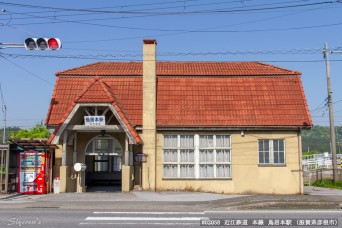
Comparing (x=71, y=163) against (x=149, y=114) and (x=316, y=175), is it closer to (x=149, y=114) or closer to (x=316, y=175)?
(x=149, y=114)

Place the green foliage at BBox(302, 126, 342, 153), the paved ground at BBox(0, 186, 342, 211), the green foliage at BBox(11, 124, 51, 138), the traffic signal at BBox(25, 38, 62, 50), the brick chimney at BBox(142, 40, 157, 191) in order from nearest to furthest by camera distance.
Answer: the paved ground at BBox(0, 186, 342, 211) < the traffic signal at BBox(25, 38, 62, 50) < the brick chimney at BBox(142, 40, 157, 191) < the green foliage at BBox(11, 124, 51, 138) < the green foliage at BBox(302, 126, 342, 153)

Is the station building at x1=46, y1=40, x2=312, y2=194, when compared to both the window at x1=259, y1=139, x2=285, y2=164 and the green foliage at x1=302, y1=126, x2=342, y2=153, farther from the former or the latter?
the green foliage at x1=302, y1=126, x2=342, y2=153

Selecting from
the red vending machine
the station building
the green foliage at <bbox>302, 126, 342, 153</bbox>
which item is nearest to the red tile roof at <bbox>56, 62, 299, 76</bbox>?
the station building

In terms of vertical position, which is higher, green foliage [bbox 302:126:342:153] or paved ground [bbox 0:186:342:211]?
green foliage [bbox 302:126:342:153]

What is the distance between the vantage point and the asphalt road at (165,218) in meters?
10.4

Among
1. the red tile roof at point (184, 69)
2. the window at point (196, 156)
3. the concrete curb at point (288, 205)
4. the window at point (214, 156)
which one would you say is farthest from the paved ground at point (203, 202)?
the red tile roof at point (184, 69)

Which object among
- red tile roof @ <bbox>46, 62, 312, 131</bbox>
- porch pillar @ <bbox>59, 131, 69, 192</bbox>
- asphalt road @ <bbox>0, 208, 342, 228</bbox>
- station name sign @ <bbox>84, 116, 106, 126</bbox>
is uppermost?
red tile roof @ <bbox>46, 62, 312, 131</bbox>

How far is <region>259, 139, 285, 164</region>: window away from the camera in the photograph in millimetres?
20781

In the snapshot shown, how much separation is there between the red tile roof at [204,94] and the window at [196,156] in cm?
87

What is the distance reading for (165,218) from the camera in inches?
453

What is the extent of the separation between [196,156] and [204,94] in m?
3.64

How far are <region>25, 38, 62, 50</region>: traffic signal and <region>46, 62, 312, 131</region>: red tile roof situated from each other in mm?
4215

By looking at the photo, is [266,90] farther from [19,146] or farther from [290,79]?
[19,146]
